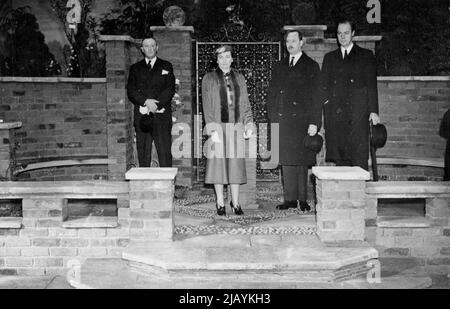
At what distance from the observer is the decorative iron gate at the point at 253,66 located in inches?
338

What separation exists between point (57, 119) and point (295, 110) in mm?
4494

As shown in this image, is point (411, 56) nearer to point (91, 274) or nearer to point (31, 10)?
point (31, 10)

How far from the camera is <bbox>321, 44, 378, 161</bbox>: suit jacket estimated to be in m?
6.05

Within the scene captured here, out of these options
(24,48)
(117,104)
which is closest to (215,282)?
(117,104)

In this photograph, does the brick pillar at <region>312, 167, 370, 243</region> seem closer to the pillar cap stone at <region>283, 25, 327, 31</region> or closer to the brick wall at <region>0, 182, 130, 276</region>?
the brick wall at <region>0, 182, 130, 276</region>

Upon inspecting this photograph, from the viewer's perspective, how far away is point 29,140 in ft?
29.5

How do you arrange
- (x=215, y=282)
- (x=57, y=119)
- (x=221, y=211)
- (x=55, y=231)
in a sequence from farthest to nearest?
(x=57, y=119) < (x=221, y=211) < (x=55, y=231) < (x=215, y=282)

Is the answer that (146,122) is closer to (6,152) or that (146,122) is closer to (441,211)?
(6,152)

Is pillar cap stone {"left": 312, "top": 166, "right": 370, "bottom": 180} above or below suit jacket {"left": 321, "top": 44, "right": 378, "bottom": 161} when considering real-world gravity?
below

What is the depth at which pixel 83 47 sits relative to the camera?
12.2 m

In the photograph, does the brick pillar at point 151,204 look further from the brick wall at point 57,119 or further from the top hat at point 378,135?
the brick wall at point 57,119

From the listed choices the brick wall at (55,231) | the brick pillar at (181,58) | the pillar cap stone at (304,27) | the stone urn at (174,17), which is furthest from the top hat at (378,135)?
the stone urn at (174,17)

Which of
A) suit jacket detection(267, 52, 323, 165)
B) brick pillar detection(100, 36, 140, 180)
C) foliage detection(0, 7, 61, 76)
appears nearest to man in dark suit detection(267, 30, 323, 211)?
suit jacket detection(267, 52, 323, 165)

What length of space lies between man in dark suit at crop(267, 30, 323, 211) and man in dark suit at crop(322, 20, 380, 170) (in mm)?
150
